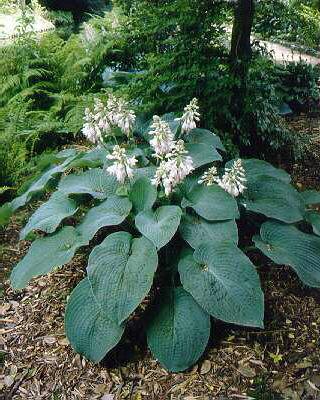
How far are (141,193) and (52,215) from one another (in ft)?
2.10

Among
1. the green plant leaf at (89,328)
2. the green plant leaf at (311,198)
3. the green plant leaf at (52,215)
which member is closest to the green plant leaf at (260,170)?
the green plant leaf at (311,198)

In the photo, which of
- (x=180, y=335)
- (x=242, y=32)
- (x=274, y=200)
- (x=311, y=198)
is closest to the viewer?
(x=180, y=335)

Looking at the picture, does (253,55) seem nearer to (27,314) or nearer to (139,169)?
(139,169)

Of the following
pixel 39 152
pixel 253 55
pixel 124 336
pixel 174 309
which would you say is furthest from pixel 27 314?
pixel 253 55

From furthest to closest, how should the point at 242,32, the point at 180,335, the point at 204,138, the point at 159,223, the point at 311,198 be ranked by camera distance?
the point at 242,32 → the point at 204,138 → the point at 311,198 → the point at 159,223 → the point at 180,335

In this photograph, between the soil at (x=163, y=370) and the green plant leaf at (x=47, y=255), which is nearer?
the soil at (x=163, y=370)

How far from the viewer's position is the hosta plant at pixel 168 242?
2.53 meters

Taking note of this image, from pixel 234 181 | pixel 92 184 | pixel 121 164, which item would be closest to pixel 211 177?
pixel 234 181

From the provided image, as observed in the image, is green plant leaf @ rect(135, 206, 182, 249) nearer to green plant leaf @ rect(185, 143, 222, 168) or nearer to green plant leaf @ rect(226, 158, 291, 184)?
green plant leaf @ rect(185, 143, 222, 168)

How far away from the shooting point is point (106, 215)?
297cm

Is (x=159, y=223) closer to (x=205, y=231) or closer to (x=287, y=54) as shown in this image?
(x=205, y=231)

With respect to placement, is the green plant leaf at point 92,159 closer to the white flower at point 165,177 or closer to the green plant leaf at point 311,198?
the white flower at point 165,177

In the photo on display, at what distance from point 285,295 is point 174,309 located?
0.87 meters

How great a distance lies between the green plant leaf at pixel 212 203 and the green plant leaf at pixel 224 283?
8.7 inches
